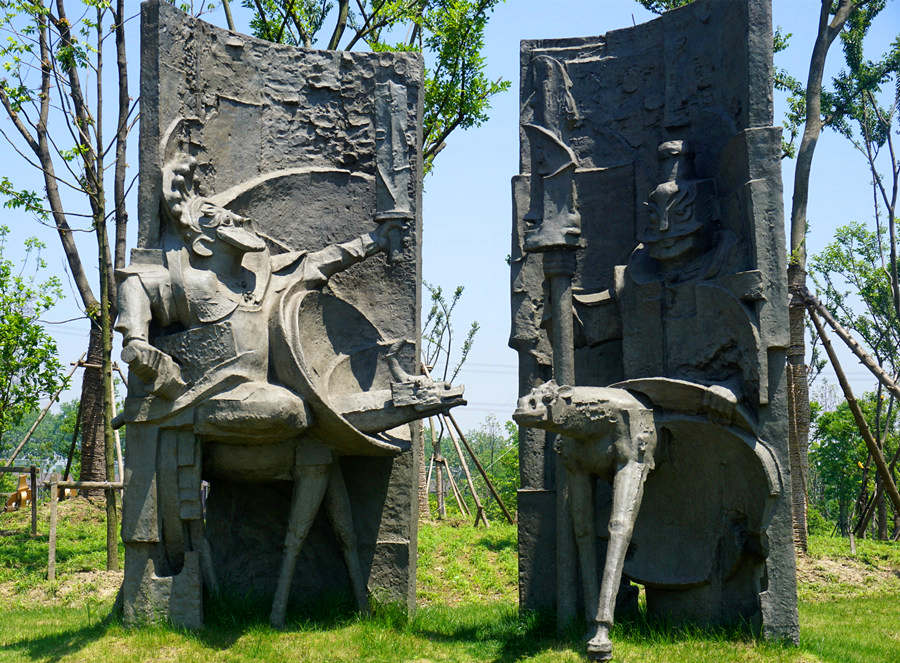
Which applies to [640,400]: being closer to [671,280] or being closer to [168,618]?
[671,280]

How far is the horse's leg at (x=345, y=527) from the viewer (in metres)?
8.48

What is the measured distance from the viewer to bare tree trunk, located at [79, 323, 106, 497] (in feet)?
51.6

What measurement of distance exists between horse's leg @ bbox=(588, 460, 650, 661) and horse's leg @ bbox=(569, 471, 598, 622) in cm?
31

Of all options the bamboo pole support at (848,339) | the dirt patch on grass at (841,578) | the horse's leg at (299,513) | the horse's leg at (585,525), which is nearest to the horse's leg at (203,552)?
the horse's leg at (299,513)

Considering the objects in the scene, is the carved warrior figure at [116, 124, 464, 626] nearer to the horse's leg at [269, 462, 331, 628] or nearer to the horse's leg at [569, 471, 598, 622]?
the horse's leg at [269, 462, 331, 628]

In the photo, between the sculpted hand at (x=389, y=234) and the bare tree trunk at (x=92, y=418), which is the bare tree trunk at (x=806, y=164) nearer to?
the sculpted hand at (x=389, y=234)

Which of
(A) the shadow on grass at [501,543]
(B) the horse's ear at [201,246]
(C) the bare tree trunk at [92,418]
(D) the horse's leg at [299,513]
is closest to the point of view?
(B) the horse's ear at [201,246]

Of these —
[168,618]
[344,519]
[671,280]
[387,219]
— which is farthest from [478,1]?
[168,618]

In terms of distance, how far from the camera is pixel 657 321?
326 inches

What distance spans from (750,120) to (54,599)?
8896 millimetres

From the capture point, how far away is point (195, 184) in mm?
8641

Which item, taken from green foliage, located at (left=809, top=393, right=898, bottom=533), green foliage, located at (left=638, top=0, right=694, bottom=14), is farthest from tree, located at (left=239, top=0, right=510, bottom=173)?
green foliage, located at (left=809, top=393, right=898, bottom=533)

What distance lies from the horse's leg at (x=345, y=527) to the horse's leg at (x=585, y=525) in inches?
77.6

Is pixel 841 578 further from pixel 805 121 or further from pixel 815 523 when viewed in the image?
pixel 815 523
